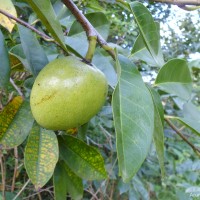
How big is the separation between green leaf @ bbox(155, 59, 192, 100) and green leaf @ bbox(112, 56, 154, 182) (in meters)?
0.21

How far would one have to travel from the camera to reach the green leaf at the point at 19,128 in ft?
2.18

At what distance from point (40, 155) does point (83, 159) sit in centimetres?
10

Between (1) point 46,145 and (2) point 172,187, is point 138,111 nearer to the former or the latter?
(1) point 46,145

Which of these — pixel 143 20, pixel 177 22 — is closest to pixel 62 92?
pixel 143 20

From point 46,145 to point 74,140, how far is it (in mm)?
78

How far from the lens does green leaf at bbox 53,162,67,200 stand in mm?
738

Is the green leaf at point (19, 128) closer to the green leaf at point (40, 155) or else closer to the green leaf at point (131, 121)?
the green leaf at point (40, 155)

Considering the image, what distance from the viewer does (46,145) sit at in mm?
674

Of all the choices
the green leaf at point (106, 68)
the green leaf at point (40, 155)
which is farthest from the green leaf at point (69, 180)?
the green leaf at point (106, 68)

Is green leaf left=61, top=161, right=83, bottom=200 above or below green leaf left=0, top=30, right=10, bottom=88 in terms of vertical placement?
below

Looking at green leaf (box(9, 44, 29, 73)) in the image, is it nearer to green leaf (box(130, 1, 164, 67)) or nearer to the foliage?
the foliage

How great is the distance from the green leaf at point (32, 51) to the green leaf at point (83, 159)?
172 mm

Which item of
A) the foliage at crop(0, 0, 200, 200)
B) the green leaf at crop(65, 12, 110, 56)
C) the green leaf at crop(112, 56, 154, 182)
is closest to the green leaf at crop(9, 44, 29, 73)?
the foliage at crop(0, 0, 200, 200)

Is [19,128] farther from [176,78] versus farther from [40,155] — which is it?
[176,78]
